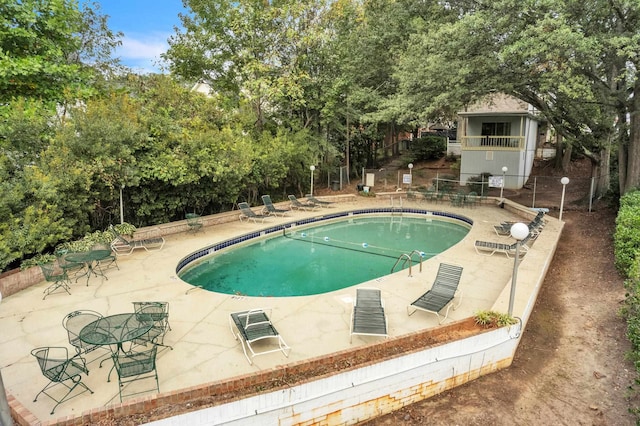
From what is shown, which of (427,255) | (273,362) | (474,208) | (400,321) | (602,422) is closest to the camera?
(602,422)

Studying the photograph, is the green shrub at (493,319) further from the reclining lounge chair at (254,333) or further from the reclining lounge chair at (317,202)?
the reclining lounge chair at (317,202)

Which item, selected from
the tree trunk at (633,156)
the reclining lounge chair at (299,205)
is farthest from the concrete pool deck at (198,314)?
the reclining lounge chair at (299,205)

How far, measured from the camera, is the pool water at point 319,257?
999cm

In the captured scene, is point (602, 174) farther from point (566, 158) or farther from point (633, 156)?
point (566, 158)

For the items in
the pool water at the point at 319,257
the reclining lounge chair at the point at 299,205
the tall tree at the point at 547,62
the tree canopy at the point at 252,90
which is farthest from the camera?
the reclining lounge chair at the point at 299,205

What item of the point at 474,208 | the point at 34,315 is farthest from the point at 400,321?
the point at 474,208

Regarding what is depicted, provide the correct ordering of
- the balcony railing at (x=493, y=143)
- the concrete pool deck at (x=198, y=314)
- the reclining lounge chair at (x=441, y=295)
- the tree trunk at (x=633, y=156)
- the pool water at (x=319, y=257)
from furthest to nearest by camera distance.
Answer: the balcony railing at (x=493, y=143)
the tree trunk at (x=633, y=156)
the pool water at (x=319, y=257)
the reclining lounge chair at (x=441, y=295)
the concrete pool deck at (x=198, y=314)

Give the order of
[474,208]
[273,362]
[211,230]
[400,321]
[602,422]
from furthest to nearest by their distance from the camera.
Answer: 1. [474,208]
2. [211,230]
3. [400,321]
4. [273,362]
5. [602,422]

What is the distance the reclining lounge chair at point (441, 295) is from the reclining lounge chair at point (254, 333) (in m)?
2.62

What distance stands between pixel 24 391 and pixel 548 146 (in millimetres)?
35429

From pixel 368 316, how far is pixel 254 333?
1992 millimetres

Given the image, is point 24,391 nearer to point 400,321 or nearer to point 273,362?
point 273,362

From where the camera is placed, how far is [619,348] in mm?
6383

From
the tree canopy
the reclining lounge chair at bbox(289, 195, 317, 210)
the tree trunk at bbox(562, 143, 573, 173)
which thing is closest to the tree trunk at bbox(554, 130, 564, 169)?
the tree trunk at bbox(562, 143, 573, 173)
